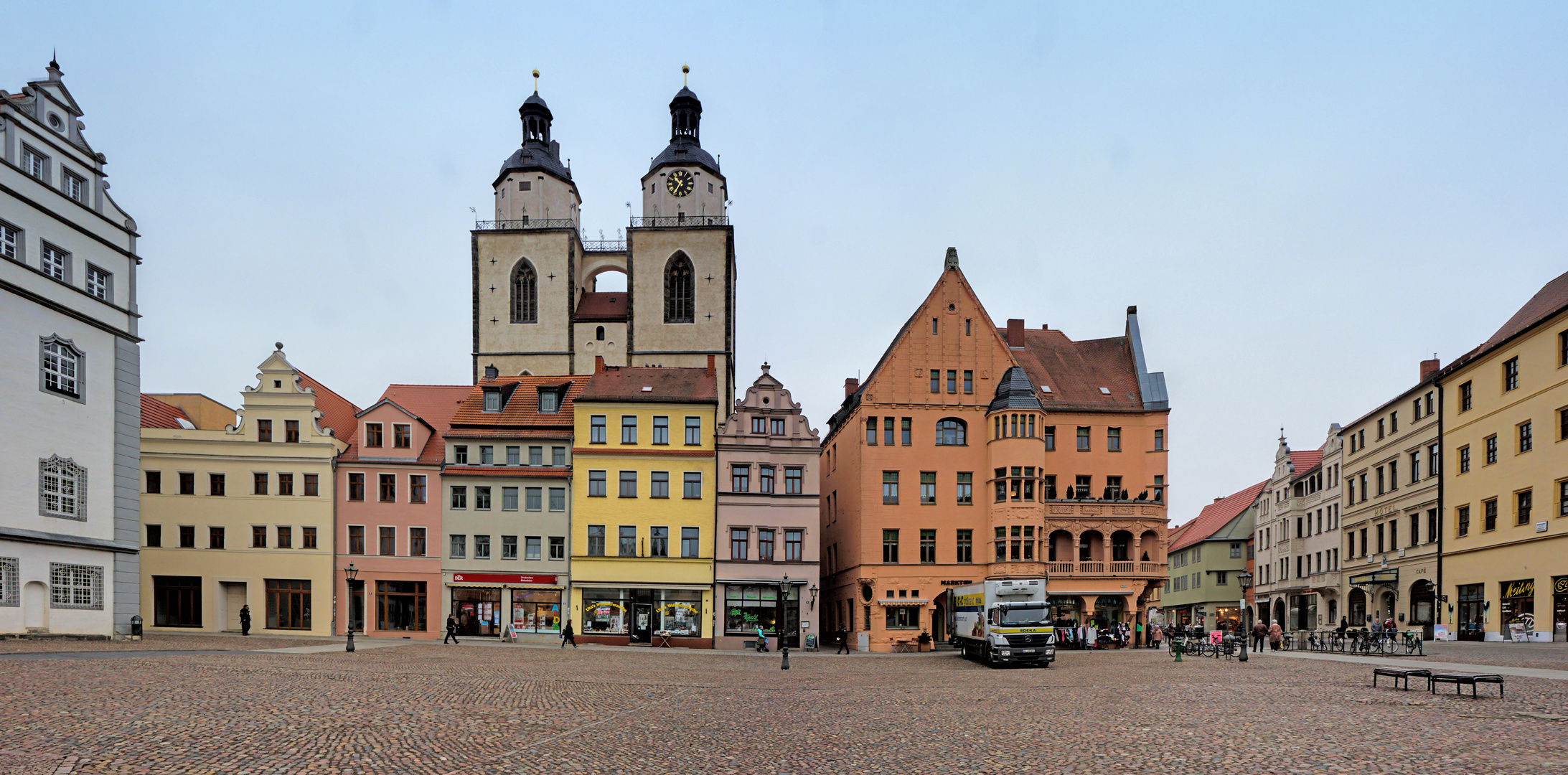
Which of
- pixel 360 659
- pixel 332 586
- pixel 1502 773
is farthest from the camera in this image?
pixel 332 586

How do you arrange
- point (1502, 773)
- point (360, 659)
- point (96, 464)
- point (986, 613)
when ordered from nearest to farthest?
point (1502, 773)
point (360, 659)
point (986, 613)
point (96, 464)

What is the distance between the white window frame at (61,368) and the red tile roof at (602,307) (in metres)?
44.8

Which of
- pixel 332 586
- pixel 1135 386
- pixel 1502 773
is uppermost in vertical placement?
pixel 1135 386

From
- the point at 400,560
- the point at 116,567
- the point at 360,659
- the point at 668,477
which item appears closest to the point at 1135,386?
the point at 668,477

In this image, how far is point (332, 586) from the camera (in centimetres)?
5403

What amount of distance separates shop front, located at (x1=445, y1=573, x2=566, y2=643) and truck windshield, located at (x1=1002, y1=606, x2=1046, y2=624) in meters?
24.5

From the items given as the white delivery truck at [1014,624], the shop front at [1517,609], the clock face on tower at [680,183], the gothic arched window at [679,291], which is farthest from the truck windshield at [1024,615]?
the clock face on tower at [680,183]

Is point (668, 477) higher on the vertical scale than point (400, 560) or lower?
higher

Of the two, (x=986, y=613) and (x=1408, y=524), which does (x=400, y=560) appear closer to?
(x=986, y=613)

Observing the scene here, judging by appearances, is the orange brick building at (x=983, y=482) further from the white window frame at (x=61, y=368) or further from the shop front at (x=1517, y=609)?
the white window frame at (x=61, y=368)

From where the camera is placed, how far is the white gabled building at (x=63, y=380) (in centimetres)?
3762

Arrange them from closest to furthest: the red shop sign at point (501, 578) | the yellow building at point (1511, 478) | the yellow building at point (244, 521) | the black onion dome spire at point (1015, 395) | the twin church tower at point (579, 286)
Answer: the yellow building at point (1511, 478), the yellow building at point (244, 521), the red shop sign at point (501, 578), the black onion dome spire at point (1015, 395), the twin church tower at point (579, 286)

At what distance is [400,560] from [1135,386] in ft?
123

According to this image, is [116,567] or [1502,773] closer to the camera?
[1502,773]
